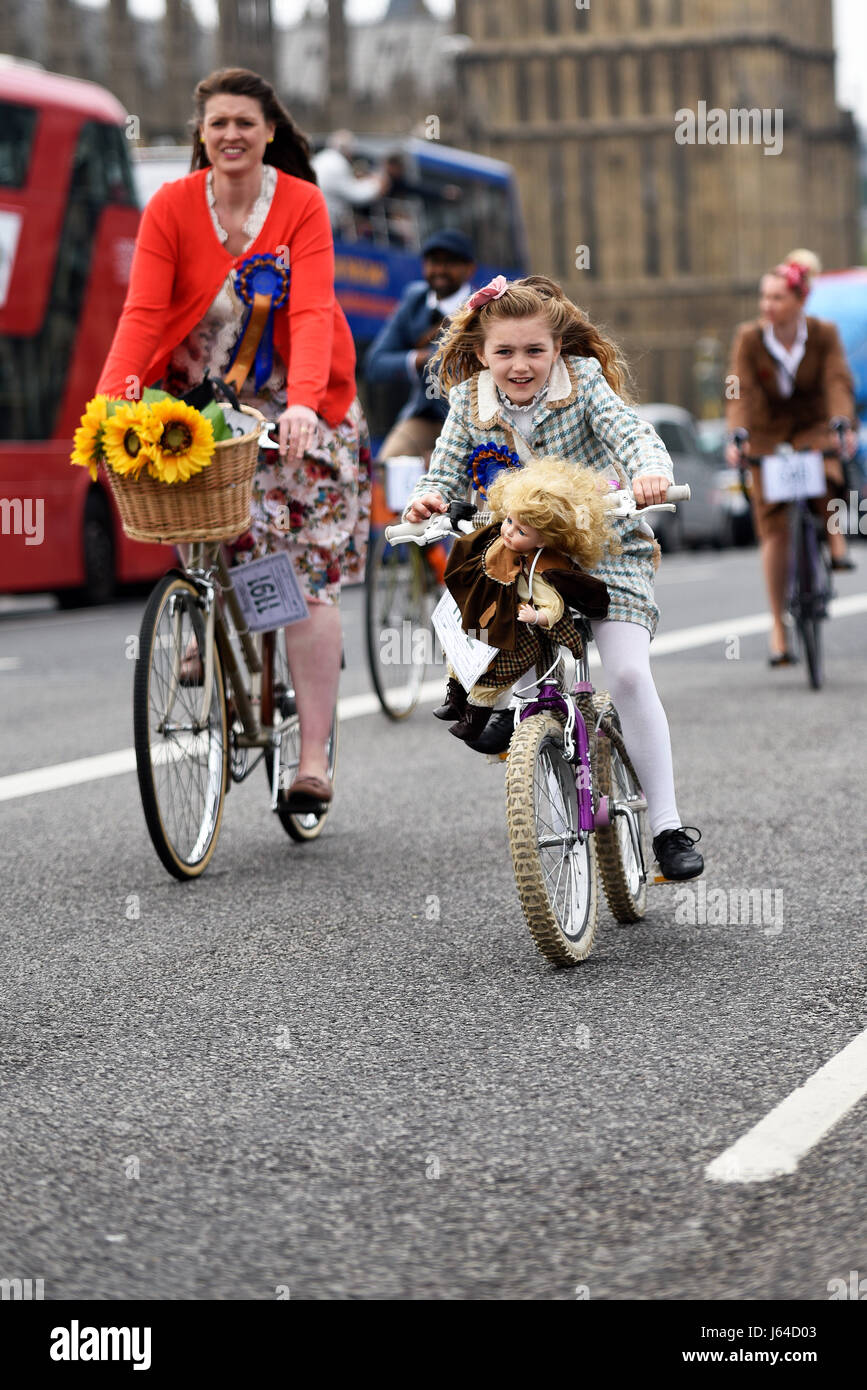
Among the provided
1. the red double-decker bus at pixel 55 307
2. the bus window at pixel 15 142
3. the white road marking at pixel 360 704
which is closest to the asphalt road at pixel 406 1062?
the white road marking at pixel 360 704

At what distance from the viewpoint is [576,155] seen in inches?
3558

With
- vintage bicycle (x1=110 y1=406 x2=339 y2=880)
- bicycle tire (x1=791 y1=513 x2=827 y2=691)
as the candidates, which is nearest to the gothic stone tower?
bicycle tire (x1=791 y1=513 x2=827 y2=691)

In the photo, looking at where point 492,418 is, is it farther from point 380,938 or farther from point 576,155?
point 576,155

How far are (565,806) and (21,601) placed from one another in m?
18.8

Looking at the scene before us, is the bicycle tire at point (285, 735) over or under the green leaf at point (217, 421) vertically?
under

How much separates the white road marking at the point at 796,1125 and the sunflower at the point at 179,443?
2.20 metres

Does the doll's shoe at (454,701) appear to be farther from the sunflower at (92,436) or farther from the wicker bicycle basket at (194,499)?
the sunflower at (92,436)

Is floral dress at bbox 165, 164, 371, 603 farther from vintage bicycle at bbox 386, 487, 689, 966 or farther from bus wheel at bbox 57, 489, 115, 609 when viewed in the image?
bus wheel at bbox 57, 489, 115, 609

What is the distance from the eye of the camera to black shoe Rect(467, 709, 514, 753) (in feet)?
16.2

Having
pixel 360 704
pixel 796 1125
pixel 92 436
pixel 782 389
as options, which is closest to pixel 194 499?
pixel 92 436

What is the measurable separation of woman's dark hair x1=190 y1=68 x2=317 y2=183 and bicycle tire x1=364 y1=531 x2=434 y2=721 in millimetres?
3116

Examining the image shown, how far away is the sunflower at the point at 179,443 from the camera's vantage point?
542 cm

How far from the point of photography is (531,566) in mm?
4777

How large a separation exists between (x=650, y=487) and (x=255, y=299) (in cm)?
172
